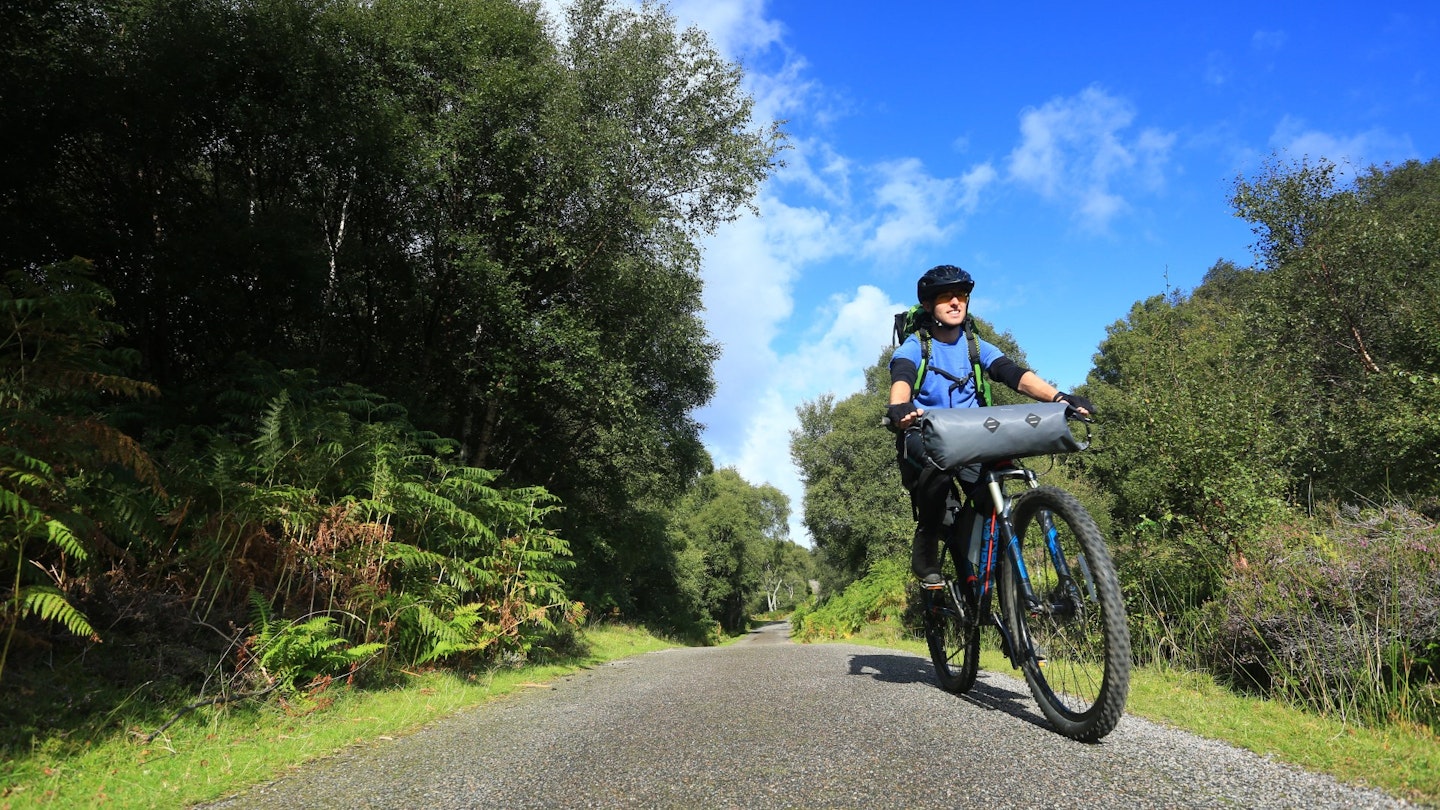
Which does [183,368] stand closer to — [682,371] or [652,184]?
[652,184]

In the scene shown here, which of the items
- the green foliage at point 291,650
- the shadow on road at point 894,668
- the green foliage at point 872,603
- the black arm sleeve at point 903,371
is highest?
the black arm sleeve at point 903,371

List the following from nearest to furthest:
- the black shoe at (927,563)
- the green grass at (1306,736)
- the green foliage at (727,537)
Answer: the green grass at (1306,736) → the black shoe at (927,563) → the green foliage at (727,537)

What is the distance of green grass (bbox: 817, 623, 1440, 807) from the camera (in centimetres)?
230

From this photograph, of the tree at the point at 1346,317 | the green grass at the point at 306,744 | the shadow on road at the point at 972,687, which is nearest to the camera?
the green grass at the point at 306,744

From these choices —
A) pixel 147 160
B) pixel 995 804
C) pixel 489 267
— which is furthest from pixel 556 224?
pixel 995 804

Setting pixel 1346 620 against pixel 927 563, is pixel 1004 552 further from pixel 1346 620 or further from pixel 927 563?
pixel 1346 620

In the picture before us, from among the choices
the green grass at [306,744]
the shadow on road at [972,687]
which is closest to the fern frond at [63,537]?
the green grass at [306,744]

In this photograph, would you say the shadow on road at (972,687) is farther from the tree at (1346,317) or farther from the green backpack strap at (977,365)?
the tree at (1346,317)

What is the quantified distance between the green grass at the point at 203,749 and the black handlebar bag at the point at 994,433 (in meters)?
3.66

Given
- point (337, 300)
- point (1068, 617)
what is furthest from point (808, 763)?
point (337, 300)

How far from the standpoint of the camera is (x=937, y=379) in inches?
167

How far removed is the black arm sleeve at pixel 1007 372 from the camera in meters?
4.14

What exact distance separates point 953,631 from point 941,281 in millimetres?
2520

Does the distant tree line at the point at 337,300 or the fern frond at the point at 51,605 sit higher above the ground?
the distant tree line at the point at 337,300
